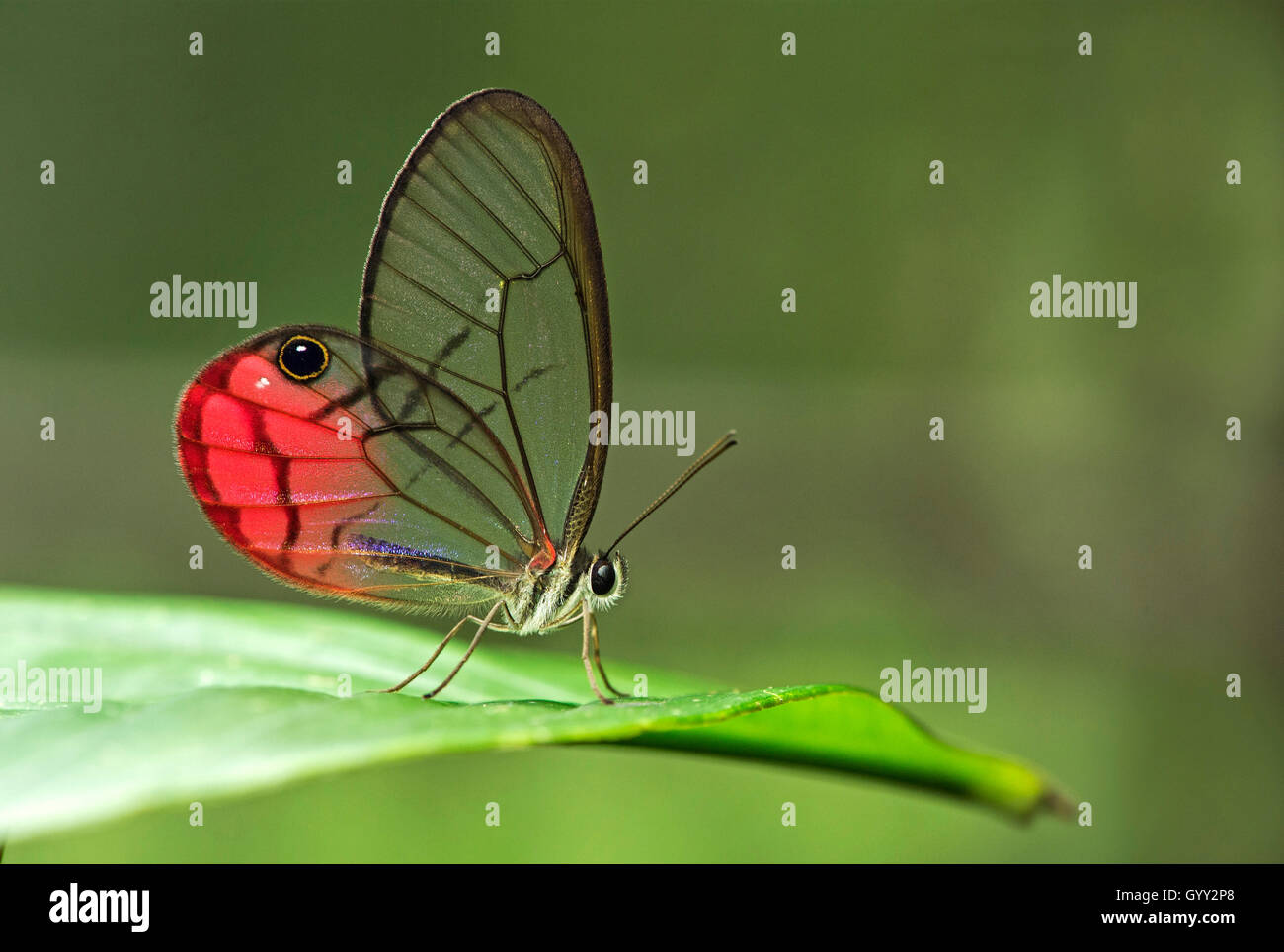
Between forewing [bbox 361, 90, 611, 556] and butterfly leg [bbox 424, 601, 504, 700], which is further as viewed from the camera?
forewing [bbox 361, 90, 611, 556]

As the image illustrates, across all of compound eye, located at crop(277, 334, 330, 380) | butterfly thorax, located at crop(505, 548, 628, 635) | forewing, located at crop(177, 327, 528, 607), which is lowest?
butterfly thorax, located at crop(505, 548, 628, 635)

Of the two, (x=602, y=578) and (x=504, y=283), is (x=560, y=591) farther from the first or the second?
(x=504, y=283)

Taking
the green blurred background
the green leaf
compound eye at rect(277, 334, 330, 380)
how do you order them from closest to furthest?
1. the green leaf
2. compound eye at rect(277, 334, 330, 380)
3. the green blurred background

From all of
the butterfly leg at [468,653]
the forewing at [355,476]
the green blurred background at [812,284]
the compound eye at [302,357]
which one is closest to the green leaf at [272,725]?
the butterfly leg at [468,653]

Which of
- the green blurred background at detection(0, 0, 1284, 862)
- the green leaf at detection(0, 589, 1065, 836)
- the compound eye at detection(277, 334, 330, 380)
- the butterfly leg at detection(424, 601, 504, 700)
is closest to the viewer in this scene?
the green leaf at detection(0, 589, 1065, 836)

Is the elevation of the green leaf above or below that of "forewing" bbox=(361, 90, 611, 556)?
below

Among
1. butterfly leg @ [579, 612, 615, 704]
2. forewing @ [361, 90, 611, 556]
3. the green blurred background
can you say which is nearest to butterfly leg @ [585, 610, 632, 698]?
butterfly leg @ [579, 612, 615, 704]

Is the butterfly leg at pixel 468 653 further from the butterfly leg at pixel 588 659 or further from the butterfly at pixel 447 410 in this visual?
the butterfly leg at pixel 588 659

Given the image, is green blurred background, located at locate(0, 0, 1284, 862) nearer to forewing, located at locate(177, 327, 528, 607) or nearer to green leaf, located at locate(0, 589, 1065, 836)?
forewing, located at locate(177, 327, 528, 607)
